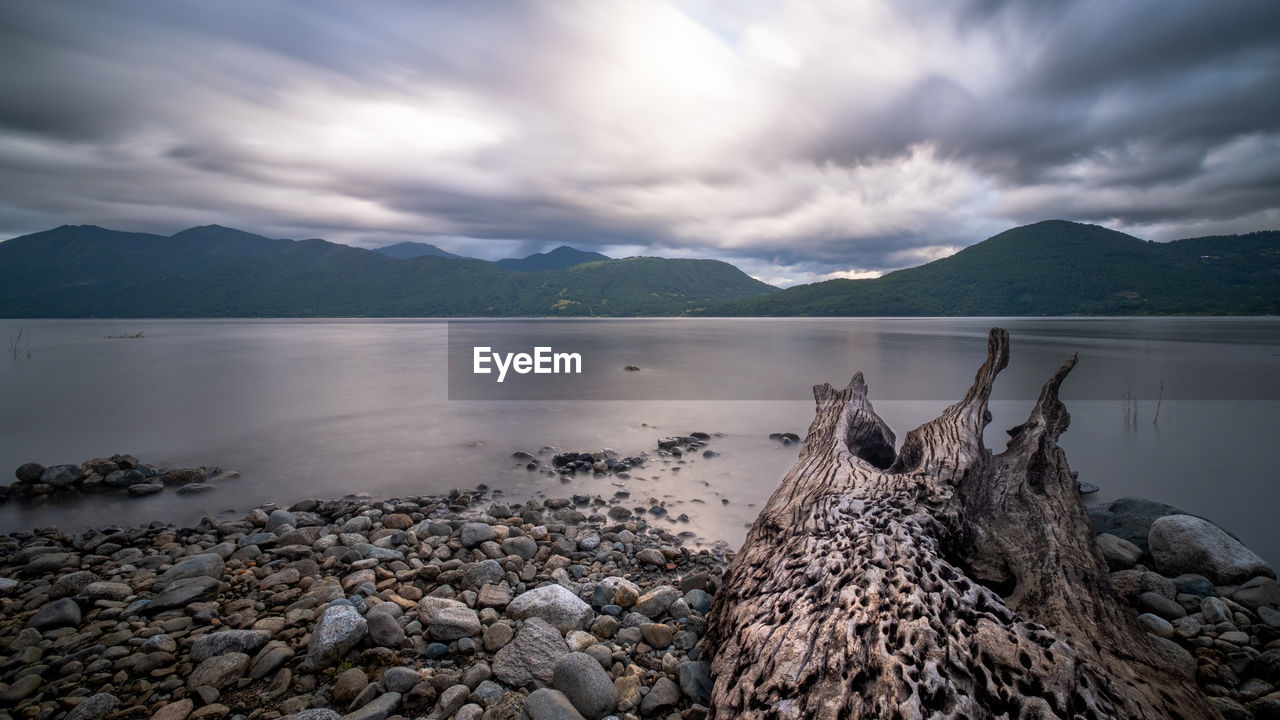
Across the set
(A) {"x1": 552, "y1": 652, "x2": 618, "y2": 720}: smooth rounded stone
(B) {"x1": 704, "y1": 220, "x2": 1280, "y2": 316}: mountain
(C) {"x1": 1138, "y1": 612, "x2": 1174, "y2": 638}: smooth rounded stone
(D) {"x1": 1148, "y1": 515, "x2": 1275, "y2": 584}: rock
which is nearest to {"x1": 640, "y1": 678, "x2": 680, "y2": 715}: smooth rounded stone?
(A) {"x1": 552, "y1": 652, "x2": 618, "y2": 720}: smooth rounded stone

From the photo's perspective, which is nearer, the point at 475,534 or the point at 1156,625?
the point at 1156,625

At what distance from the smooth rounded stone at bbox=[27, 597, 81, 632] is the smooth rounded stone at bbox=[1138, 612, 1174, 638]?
8438 millimetres

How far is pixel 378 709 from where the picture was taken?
3.08 m

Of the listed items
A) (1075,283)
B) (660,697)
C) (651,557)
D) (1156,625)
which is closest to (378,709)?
(660,697)

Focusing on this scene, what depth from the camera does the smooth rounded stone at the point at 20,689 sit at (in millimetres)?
3217

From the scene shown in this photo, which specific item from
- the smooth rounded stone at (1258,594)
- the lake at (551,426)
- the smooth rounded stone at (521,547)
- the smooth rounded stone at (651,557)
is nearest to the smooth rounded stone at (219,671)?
the smooth rounded stone at (521,547)

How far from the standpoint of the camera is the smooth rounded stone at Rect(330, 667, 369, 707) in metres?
3.26

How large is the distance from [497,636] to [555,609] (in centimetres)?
52

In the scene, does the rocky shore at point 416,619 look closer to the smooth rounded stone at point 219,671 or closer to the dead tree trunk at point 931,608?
the smooth rounded stone at point 219,671

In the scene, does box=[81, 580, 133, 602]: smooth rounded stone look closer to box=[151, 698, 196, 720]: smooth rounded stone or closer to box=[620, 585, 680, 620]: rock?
box=[151, 698, 196, 720]: smooth rounded stone

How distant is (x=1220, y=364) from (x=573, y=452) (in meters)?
38.0

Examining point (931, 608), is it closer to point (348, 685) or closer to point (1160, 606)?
point (1160, 606)

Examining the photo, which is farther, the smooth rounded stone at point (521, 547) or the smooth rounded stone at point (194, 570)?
the smooth rounded stone at point (521, 547)

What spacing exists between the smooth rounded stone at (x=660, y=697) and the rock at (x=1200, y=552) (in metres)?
5.52
